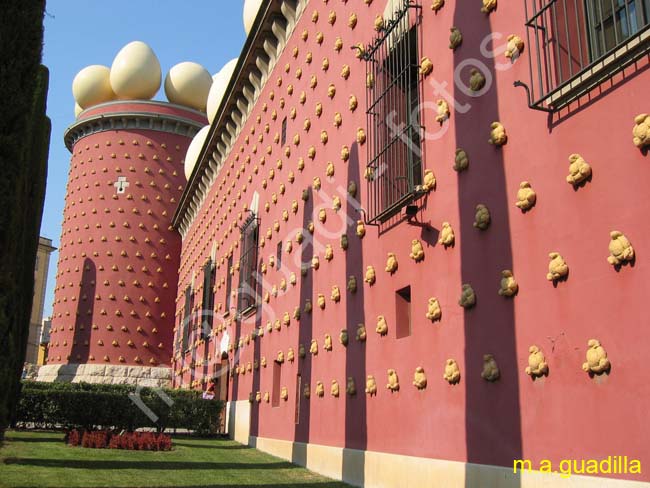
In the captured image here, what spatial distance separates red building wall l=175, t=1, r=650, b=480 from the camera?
5000mm

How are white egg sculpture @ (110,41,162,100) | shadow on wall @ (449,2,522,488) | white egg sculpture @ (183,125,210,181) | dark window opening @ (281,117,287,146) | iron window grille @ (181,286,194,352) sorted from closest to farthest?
shadow on wall @ (449,2,522,488), dark window opening @ (281,117,287,146), iron window grille @ (181,286,194,352), white egg sculpture @ (183,125,210,181), white egg sculpture @ (110,41,162,100)

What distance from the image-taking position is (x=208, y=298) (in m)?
22.0

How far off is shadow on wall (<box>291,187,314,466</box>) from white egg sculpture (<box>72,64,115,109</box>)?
2364 cm

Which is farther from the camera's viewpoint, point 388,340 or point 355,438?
point 355,438

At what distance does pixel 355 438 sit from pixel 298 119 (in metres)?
6.78

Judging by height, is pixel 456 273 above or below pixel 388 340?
above

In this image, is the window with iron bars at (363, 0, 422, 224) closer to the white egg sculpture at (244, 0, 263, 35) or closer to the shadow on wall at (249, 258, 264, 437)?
the shadow on wall at (249, 258, 264, 437)

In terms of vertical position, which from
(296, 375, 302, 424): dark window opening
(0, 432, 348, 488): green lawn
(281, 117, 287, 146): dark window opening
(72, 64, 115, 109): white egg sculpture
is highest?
(72, 64, 115, 109): white egg sculpture

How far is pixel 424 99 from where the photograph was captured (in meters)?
8.27

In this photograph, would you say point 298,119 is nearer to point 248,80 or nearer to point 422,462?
point 248,80

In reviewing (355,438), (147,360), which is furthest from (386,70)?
(147,360)

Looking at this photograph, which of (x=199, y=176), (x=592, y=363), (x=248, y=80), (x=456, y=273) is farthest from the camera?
(x=199, y=176)

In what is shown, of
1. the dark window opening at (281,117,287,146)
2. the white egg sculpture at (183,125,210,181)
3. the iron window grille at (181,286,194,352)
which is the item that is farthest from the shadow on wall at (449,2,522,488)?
the white egg sculpture at (183,125,210,181)

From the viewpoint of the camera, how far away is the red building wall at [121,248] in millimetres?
28797
